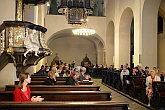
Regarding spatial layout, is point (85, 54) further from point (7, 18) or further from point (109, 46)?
point (7, 18)

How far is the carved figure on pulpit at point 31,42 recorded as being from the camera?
6887 millimetres

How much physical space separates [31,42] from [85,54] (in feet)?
79.5

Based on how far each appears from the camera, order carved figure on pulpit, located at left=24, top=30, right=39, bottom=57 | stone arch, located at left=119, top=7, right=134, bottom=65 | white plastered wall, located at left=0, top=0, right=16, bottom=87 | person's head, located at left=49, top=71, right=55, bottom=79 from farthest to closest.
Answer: stone arch, located at left=119, top=7, right=134, bottom=65 → person's head, located at left=49, top=71, right=55, bottom=79 → white plastered wall, located at left=0, top=0, right=16, bottom=87 → carved figure on pulpit, located at left=24, top=30, right=39, bottom=57

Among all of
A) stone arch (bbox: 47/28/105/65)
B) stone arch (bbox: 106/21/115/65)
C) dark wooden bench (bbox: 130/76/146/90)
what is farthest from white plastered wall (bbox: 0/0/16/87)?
stone arch (bbox: 47/28/105/65)

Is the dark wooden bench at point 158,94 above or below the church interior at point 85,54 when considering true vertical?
below

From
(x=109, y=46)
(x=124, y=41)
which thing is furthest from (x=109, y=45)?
(x=124, y=41)

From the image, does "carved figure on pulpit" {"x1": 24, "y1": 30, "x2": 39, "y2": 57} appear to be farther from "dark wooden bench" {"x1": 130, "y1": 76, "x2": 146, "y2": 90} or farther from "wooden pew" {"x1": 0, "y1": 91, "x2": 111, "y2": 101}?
"dark wooden bench" {"x1": 130, "y1": 76, "x2": 146, "y2": 90}

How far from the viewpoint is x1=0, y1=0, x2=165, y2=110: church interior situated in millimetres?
6230

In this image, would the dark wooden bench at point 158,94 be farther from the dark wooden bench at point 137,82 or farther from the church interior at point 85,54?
the dark wooden bench at point 137,82

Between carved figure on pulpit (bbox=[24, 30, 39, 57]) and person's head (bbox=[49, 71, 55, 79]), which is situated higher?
carved figure on pulpit (bbox=[24, 30, 39, 57])

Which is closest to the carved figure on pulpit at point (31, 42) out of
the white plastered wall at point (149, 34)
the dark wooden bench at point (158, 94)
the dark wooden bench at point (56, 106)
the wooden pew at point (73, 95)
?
the wooden pew at point (73, 95)

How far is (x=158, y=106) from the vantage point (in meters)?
8.80

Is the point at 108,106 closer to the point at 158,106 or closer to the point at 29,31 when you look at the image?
the point at 29,31

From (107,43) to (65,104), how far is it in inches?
859
